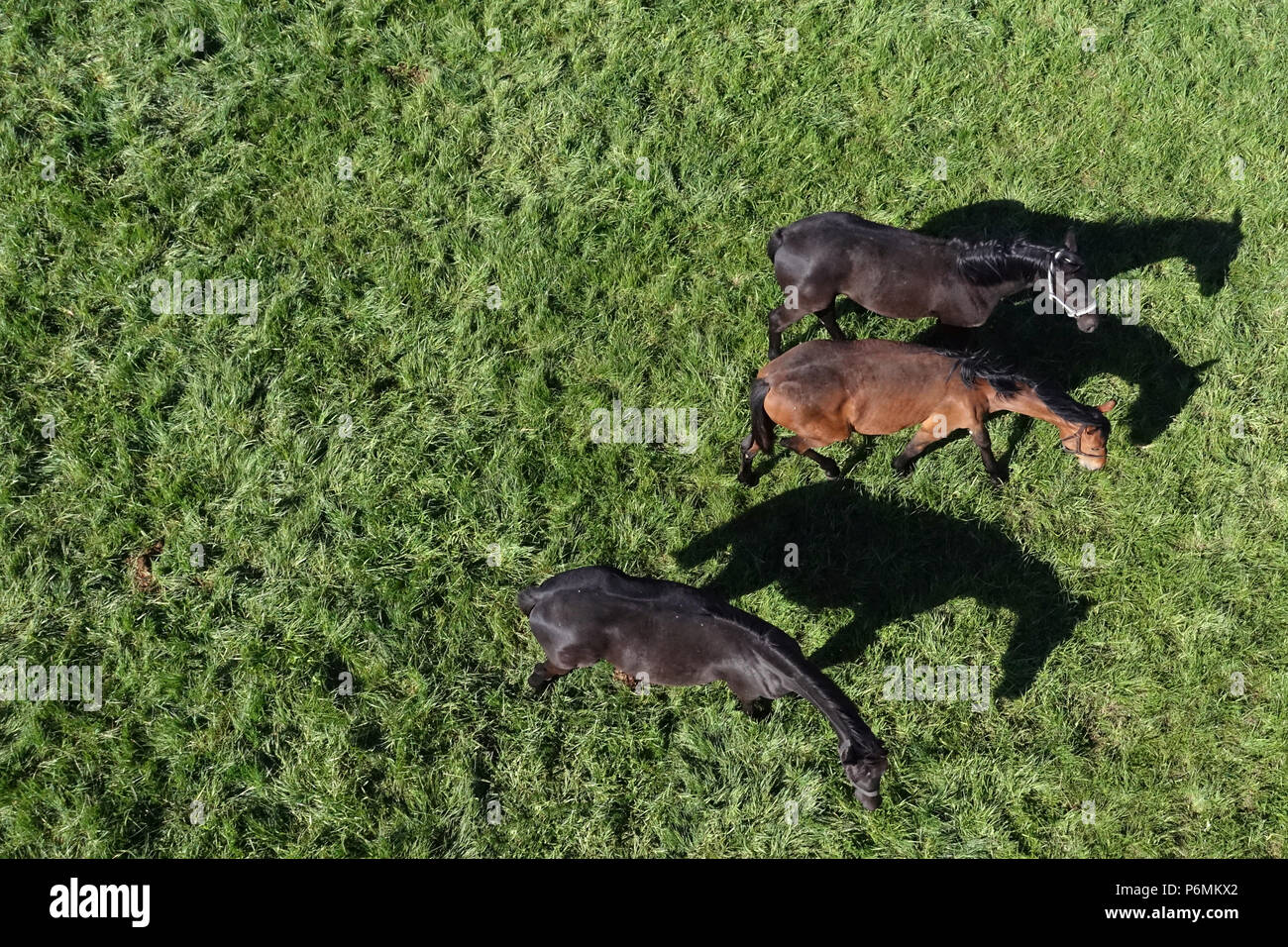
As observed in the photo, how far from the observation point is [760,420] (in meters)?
5.96

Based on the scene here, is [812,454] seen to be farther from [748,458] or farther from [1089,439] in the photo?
[1089,439]

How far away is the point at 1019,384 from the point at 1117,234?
2.69m

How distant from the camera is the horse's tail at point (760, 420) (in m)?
5.86

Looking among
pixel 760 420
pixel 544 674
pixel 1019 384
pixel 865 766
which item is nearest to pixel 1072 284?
pixel 1019 384

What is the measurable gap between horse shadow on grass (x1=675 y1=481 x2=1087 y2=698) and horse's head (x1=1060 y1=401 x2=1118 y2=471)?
2.80 ft

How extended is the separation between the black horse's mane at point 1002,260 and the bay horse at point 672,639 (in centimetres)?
302

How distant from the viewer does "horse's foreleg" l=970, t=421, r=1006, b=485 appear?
6059mm

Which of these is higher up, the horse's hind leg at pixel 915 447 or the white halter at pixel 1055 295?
the white halter at pixel 1055 295

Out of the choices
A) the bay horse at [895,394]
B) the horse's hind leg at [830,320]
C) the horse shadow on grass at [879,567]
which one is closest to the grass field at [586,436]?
the horse shadow on grass at [879,567]

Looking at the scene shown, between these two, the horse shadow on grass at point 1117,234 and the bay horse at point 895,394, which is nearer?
the bay horse at point 895,394

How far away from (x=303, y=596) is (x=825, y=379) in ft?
13.2

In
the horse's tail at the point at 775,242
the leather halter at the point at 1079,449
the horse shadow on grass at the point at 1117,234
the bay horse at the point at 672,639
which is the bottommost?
the bay horse at the point at 672,639

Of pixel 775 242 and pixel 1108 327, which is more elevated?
pixel 775 242

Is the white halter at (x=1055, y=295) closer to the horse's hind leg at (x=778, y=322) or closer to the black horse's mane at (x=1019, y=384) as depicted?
the black horse's mane at (x=1019, y=384)
